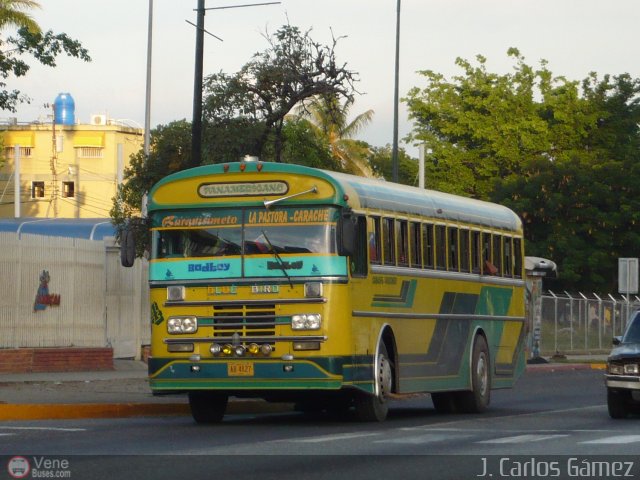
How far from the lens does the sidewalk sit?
19.7 metres

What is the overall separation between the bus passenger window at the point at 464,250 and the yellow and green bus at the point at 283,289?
1838mm

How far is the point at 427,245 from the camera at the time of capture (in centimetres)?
2081

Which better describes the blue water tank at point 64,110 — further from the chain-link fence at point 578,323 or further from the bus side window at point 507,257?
the bus side window at point 507,257

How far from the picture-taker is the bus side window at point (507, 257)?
24000 millimetres

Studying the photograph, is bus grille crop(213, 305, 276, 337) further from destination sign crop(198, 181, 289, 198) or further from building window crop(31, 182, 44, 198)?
building window crop(31, 182, 44, 198)

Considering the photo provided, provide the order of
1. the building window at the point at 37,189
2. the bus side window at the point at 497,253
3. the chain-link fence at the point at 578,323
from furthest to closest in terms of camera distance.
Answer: the building window at the point at 37,189, the chain-link fence at the point at 578,323, the bus side window at the point at 497,253

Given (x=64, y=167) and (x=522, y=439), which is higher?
(x=64, y=167)

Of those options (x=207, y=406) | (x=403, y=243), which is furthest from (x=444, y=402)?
(x=207, y=406)

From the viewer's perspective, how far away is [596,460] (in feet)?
43.8

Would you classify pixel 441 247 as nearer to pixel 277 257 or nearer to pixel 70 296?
pixel 277 257

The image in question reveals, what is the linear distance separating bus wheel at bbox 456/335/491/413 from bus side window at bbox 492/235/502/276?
134cm

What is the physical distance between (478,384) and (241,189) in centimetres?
573

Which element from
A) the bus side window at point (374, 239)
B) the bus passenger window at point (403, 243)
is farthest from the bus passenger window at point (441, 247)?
the bus side window at point (374, 239)

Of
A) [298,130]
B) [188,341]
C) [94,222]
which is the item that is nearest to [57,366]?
[298,130]
